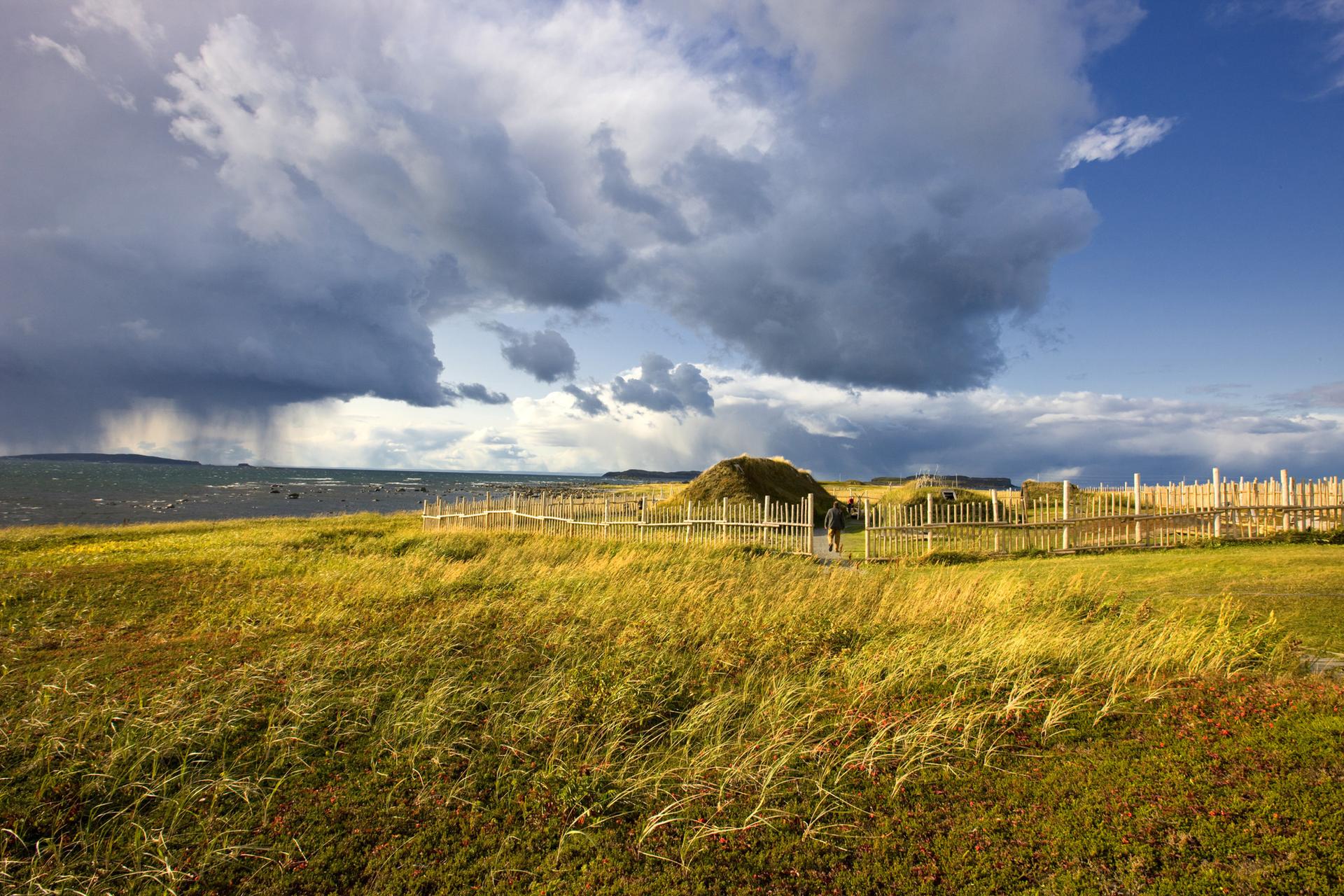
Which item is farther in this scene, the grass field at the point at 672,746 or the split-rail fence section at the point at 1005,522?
the split-rail fence section at the point at 1005,522

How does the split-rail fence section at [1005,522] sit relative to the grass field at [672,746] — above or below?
above

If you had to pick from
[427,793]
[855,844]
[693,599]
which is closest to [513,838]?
[427,793]

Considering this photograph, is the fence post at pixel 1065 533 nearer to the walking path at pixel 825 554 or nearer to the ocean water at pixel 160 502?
the walking path at pixel 825 554

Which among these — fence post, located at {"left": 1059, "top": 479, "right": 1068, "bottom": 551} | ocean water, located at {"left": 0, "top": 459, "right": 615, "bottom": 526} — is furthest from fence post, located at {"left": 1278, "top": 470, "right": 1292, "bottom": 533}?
ocean water, located at {"left": 0, "top": 459, "right": 615, "bottom": 526}

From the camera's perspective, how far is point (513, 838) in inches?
156

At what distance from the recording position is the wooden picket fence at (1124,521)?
653 inches

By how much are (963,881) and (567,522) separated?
1773 cm

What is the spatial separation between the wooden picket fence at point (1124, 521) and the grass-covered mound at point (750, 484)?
8.95 meters

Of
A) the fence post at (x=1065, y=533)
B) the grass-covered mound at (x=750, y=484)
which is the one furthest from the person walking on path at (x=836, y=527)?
the grass-covered mound at (x=750, y=484)

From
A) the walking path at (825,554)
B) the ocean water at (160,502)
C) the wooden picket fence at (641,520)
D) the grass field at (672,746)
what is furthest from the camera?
the ocean water at (160,502)

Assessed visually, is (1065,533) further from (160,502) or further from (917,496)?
(160,502)

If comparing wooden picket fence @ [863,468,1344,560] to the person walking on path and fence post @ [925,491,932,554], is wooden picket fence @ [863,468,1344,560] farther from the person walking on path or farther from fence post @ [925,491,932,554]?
the person walking on path

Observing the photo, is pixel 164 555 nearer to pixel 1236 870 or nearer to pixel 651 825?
pixel 651 825

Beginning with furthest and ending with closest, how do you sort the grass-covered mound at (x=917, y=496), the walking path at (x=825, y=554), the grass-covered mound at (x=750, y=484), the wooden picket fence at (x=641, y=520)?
the grass-covered mound at (x=917, y=496), the grass-covered mound at (x=750, y=484), the wooden picket fence at (x=641, y=520), the walking path at (x=825, y=554)
